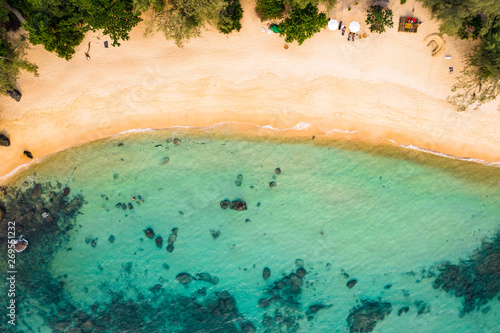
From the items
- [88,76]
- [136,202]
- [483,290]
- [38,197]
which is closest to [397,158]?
[483,290]

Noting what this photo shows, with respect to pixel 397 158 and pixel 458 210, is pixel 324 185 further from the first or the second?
pixel 458 210

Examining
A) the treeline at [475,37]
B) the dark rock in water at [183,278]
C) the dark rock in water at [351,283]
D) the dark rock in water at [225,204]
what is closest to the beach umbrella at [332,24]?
the treeline at [475,37]

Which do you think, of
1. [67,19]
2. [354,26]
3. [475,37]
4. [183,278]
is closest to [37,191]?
[67,19]

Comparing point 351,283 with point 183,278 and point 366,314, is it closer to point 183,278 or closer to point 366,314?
point 366,314

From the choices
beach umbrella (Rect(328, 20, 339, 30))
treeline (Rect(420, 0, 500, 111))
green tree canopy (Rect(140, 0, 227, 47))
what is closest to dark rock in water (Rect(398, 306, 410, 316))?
treeline (Rect(420, 0, 500, 111))

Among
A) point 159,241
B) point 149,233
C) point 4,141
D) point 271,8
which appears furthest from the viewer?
point 159,241

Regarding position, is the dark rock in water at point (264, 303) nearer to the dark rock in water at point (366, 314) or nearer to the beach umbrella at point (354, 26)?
the dark rock in water at point (366, 314)

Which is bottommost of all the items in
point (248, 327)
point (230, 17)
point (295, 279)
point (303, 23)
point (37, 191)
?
point (248, 327)
